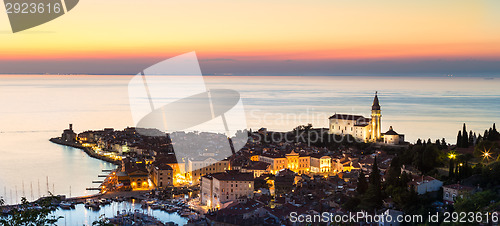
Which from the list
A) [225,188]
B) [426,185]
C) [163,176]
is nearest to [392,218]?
[426,185]

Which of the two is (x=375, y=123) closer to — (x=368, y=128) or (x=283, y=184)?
(x=368, y=128)

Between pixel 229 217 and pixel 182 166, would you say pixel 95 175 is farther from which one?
pixel 229 217

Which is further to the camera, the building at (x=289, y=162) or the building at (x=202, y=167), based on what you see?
the building at (x=289, y=162)

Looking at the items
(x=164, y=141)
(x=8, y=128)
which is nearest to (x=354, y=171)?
(x=164, y=141)

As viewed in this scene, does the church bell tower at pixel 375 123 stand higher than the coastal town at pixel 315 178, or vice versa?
the church bell tower at pixel 375 123

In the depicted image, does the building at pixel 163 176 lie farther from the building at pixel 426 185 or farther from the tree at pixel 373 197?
the building at pixel 426 185

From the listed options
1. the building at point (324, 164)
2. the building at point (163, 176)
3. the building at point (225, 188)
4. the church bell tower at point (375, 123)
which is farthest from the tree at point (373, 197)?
the church bell tower at point (375, 123)

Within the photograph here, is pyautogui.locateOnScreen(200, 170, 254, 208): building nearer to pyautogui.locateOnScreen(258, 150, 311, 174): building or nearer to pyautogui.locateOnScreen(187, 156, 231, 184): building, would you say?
pyautogui.locateOnScreen(187, 156, 231, 184): building
